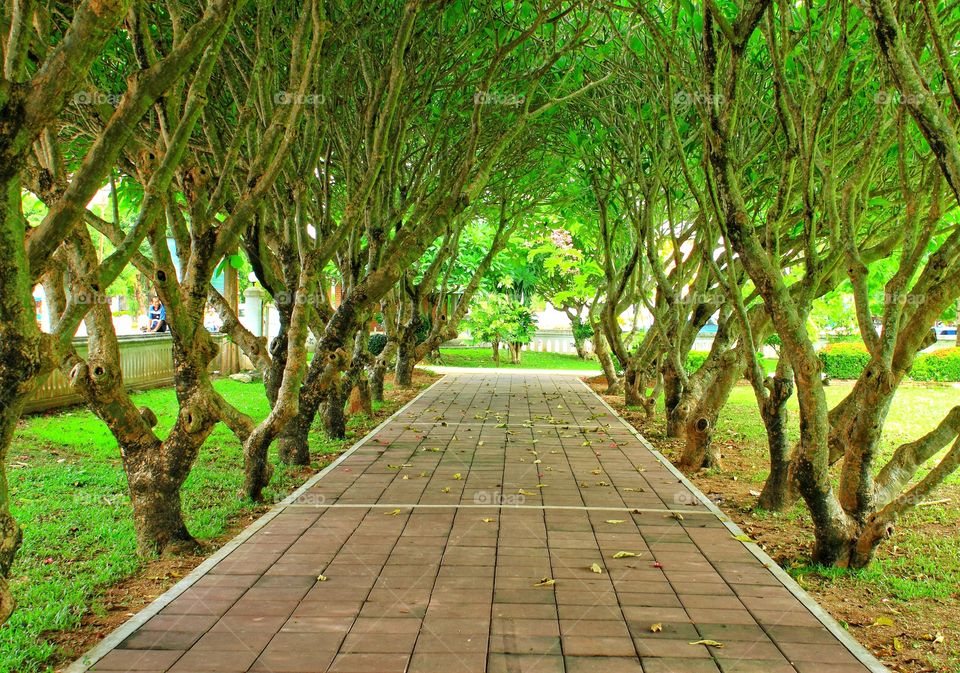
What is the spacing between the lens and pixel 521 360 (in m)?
29.0

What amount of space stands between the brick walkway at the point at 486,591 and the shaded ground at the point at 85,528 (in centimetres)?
31

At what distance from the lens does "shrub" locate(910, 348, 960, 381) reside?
71.9ft

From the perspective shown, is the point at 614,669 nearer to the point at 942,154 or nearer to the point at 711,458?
the point at 942,154

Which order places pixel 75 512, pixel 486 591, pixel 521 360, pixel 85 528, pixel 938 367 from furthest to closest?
pixel 521 360 < pixel 938 367 < pixel 75 512 < pixel 85 528 < pixel 486 591

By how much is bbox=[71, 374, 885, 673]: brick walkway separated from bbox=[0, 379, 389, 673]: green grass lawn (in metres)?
0.49

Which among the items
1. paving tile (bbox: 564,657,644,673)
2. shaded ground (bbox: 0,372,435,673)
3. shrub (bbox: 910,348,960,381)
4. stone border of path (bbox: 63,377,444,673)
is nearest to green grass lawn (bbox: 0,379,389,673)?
shaded ground (bbox: 0,372,435,673)

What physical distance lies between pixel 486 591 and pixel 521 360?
80.9 ft

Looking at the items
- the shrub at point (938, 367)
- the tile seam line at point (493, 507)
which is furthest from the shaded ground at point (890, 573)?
the shrub at point (938, 367)

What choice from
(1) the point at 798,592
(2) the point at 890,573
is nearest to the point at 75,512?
(1) the point at 798,592

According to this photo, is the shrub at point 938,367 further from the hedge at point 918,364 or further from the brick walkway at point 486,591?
the brick walkway at point 486,591

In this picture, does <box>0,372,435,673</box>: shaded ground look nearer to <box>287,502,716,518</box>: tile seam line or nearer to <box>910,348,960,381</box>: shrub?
<box>287,502,716,518</box>: tile seam line

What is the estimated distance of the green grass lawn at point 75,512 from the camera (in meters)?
4.07

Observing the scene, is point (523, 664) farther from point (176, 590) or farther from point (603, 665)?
point (176, 590)

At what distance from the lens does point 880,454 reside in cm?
1005
